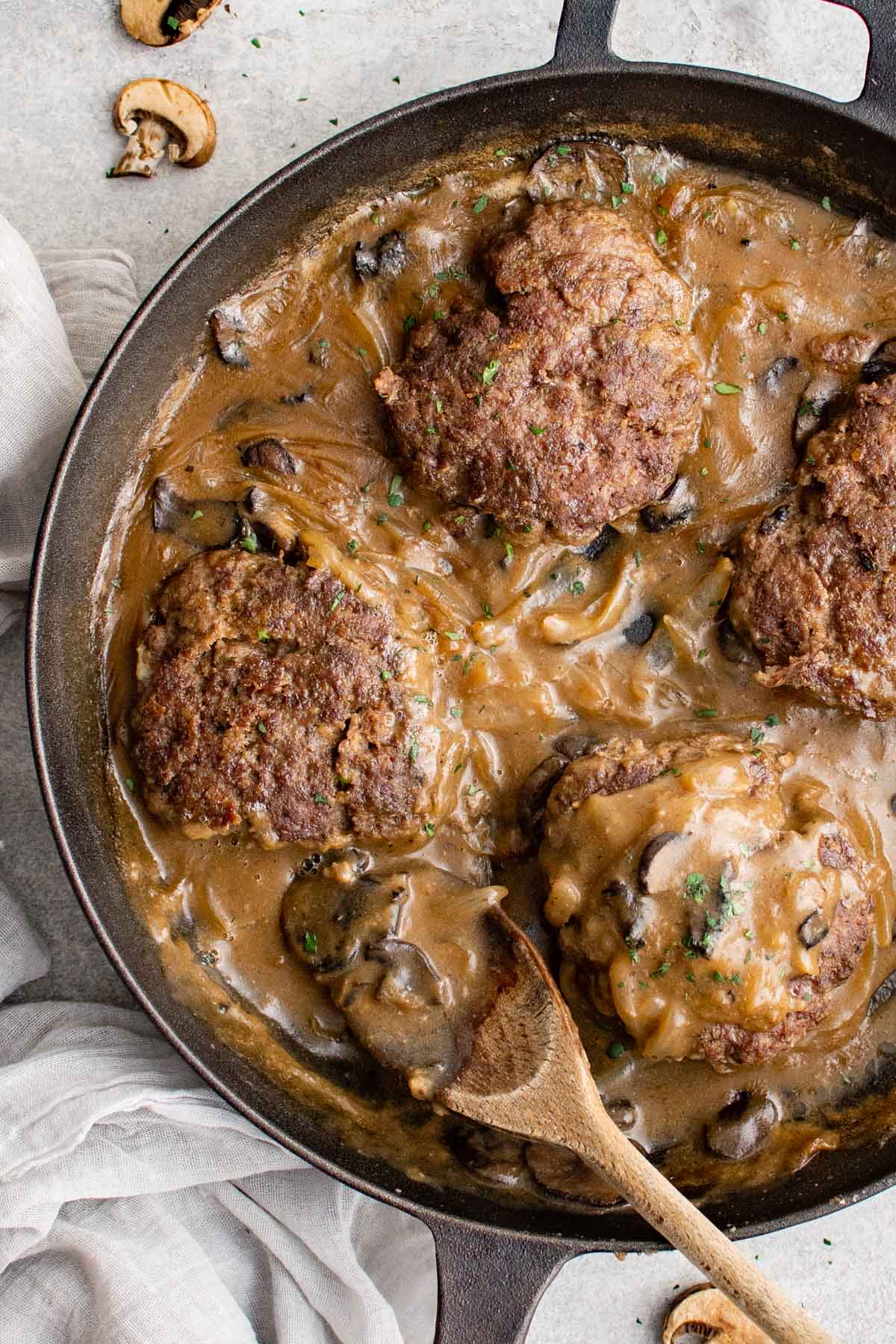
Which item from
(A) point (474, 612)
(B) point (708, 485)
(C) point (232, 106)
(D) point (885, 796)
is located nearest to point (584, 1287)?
(D) point (885, 796)

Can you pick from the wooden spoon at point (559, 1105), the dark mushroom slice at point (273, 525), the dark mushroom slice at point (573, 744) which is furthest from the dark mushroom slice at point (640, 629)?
the dark mushroom slice at point (273, 525)

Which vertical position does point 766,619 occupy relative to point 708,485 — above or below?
below

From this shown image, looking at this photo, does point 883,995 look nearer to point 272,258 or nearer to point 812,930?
point 812,930

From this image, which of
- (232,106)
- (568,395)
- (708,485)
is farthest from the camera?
(232,106)

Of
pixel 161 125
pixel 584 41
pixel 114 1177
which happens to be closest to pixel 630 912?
pixel 114 1177

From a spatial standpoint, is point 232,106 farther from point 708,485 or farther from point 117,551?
point 708,485

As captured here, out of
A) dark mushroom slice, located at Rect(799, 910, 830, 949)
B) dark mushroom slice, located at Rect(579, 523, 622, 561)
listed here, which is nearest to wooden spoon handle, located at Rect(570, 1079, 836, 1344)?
dark mushroom slice, located at Rect(799, 910, 830, 949)
